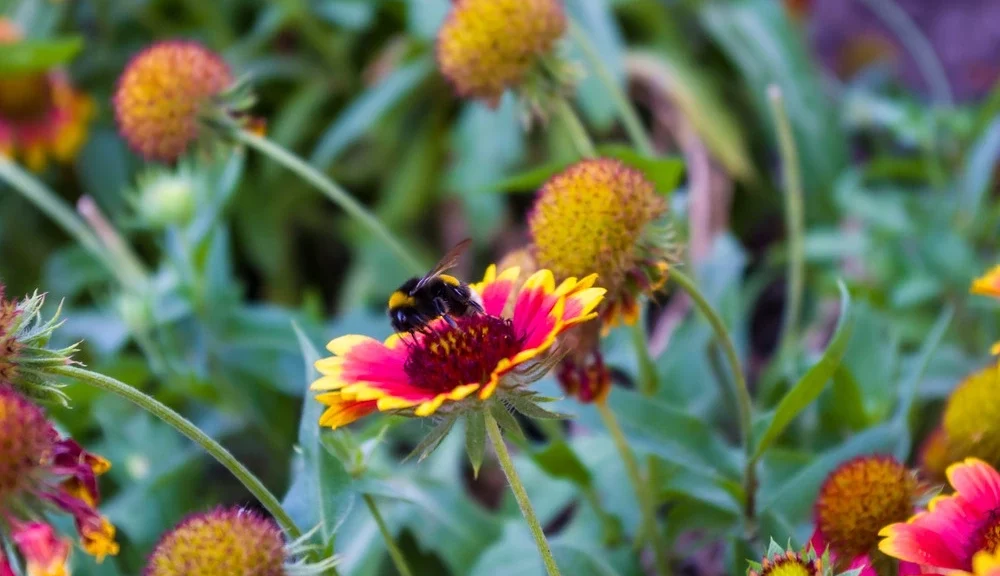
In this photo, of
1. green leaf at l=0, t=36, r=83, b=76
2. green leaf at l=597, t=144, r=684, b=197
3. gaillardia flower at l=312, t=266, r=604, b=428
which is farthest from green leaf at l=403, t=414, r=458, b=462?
green leaf at l=0, t=36, r=83, b=76

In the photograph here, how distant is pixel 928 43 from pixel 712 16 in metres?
0.42

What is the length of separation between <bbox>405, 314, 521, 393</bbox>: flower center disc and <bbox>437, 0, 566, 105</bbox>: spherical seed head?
0.29 meters

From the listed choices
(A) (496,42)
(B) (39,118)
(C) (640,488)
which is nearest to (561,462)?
(C) (640,488)

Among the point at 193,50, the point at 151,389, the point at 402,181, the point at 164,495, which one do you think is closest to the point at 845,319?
the point at 193,50

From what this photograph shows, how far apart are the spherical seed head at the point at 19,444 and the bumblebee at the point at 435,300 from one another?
23 cm

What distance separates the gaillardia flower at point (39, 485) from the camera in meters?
0.52

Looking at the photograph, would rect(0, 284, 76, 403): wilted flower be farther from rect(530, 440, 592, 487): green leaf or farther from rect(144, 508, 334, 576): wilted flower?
rect(530, 440, 592, 487): green leaf

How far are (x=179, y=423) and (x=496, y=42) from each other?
0.44 metres

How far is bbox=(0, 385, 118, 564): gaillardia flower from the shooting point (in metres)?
0.52

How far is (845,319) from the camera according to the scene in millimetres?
762

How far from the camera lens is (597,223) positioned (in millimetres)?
685

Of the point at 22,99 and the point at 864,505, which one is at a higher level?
the point at 22,99

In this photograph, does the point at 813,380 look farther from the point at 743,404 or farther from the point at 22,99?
the point at 22,99

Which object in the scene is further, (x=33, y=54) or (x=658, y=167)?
(x=33, y=54)
